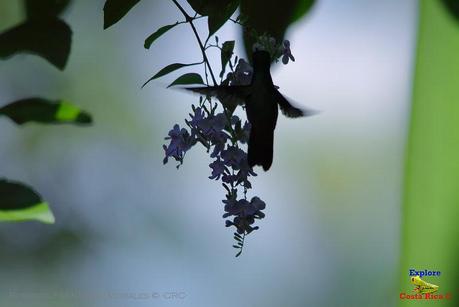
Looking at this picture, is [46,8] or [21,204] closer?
[21,204]

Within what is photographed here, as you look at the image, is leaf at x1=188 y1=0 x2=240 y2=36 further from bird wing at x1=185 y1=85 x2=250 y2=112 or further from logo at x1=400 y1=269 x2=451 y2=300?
logo at x1=400 y1=269 x2=451 y2=300

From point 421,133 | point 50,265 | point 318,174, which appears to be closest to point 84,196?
point 50,265

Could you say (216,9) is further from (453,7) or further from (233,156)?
(453,7)

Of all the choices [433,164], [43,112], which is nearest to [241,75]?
[43,112]

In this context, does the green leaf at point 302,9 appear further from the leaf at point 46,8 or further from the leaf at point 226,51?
the leaf at point 46,8

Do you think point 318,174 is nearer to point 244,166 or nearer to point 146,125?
point 146,125

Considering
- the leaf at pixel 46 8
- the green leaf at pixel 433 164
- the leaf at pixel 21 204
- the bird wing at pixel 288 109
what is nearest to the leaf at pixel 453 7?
the green leaf at pixel 433 164
